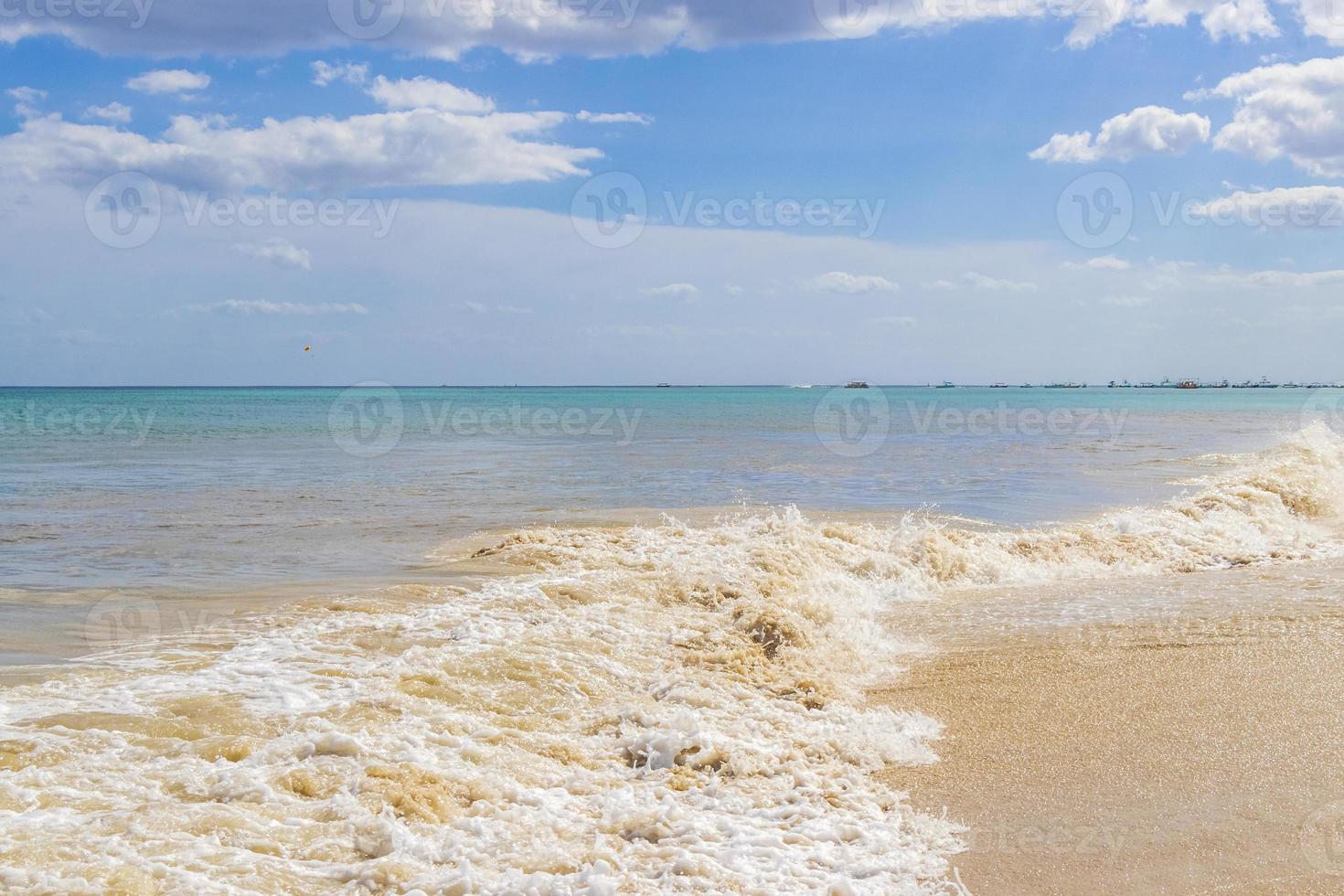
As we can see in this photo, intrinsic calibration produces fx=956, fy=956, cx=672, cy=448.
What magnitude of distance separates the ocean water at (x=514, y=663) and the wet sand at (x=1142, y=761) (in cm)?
36

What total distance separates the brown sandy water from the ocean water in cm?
37

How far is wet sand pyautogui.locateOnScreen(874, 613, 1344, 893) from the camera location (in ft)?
15.3

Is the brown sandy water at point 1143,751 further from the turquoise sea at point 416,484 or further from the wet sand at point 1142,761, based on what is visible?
the turquoise sea at point 416,484

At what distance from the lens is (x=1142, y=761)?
19.3ft

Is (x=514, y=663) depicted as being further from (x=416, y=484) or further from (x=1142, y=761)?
(x=416, y=484)

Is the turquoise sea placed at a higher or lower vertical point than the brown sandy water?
higher

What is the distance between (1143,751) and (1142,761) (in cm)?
17

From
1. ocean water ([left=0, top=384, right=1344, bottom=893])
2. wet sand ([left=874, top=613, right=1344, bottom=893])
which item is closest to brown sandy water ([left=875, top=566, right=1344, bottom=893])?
wet sand ([left=874, top=613, right=1344, bottom=893])

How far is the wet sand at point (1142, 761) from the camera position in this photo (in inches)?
184

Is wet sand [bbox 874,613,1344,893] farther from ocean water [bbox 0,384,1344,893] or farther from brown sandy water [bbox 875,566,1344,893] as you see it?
ocean water [bbox 0,384,1344,893]

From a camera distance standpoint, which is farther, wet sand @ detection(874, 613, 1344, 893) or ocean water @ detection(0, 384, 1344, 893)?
wet sand @ detection(874, 613, 1344, 893)

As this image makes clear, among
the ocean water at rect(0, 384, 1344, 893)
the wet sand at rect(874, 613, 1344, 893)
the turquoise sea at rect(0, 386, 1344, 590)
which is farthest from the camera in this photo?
the turquoise sea at rect(0, 386, 1344, 590)

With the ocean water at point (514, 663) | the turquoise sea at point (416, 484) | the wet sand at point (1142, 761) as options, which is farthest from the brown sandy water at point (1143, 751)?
the turquoise sea at point (416, 484)

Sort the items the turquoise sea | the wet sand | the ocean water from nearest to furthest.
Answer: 1. the ocean water
2. the wet sand
3. the turquoise sea
